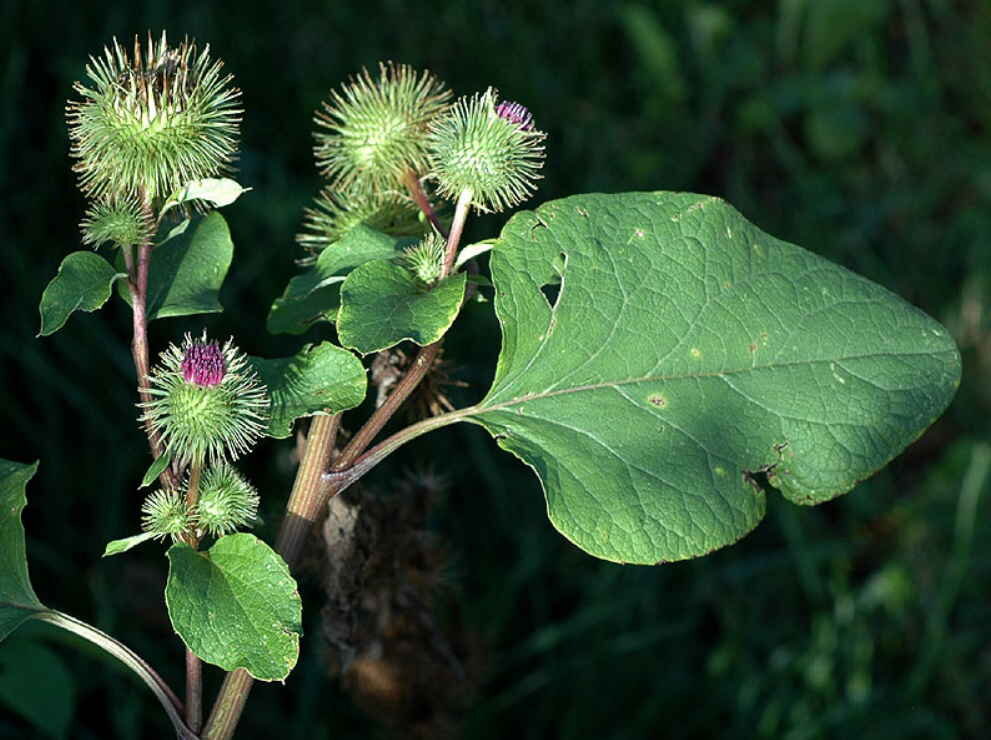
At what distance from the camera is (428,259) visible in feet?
3.19

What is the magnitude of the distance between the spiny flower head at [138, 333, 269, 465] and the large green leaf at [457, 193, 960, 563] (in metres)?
0.20

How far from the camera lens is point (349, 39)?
3.50 m

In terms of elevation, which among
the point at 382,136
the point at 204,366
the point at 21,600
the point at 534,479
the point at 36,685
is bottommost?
the point at 534,479

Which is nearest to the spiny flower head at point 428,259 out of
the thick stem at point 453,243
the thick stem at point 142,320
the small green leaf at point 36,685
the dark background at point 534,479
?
the thick stem at point 453,243

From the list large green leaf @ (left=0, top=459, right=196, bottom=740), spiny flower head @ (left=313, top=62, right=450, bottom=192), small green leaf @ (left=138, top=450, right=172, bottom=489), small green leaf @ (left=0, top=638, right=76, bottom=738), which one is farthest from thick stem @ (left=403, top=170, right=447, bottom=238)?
small green leaf @ (left=0, top=638, right=76, bottom=738)

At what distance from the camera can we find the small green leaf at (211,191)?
954 mm

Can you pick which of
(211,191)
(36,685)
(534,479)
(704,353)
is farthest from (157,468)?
(534,479)

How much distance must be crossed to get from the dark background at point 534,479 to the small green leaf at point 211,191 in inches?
21.1

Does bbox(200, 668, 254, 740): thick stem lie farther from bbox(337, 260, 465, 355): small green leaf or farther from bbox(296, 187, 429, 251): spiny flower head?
bbox(296, 187, 429, 251): spiny flower head

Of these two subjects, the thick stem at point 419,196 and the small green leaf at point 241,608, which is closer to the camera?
the small green leaf at point 241,608

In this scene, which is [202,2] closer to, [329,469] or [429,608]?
[429,608]

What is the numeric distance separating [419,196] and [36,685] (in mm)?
847

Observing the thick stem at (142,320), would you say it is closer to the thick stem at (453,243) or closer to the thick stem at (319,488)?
the thick stem at (319,488)

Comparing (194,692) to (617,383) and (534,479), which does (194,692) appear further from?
(534,479)
